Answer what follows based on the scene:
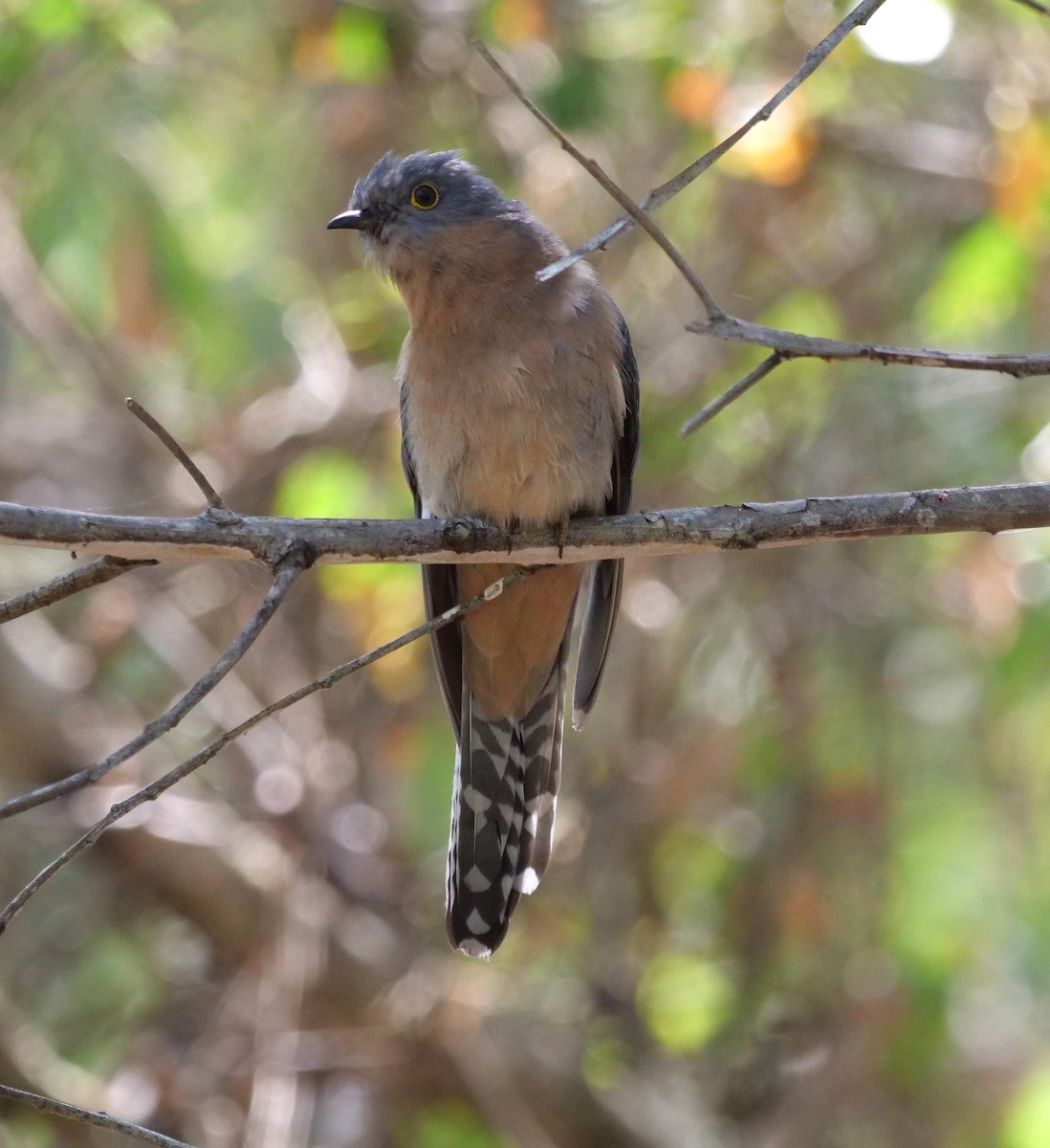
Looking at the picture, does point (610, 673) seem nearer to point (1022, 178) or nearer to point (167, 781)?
point (1022, 178)

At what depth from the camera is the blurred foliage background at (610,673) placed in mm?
6188

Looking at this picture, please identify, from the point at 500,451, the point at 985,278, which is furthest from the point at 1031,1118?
the point at 500,451

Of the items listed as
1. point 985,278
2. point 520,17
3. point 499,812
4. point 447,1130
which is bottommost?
point 447,1130

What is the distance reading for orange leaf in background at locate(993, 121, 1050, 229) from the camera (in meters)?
5.97

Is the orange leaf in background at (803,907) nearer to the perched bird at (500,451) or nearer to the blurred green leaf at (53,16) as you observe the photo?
the perched bird at (500,451)

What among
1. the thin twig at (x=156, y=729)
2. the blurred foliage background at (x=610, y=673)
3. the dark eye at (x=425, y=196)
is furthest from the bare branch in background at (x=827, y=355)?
the blurred foliage background at (x=610, y=673)

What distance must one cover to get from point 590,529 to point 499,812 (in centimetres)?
178

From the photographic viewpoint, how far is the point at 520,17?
6.07 meters

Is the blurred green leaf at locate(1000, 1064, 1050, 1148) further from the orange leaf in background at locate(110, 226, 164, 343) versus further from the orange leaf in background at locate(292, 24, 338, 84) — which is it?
the orange leaf in background at locate(292, 24, 338, 84)

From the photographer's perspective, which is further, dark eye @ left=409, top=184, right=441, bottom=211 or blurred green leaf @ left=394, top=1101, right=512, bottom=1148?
blurred green leaf @ left=394, top=1101, right=512, bottom=1148

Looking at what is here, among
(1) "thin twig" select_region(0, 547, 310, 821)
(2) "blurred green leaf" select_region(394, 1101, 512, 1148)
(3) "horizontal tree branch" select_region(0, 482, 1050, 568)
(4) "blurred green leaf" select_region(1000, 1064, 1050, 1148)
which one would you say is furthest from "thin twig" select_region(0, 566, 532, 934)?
(4) "blurred green leaf" select_region(1000, 1064, 1050, 1148)

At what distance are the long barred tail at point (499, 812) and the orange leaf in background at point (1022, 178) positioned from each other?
2.86 m

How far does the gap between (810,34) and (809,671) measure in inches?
122

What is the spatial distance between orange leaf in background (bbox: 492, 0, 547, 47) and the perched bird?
122cm
